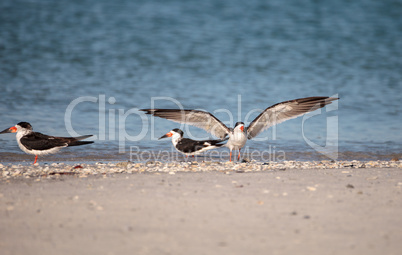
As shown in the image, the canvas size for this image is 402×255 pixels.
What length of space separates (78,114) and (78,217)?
7733mm

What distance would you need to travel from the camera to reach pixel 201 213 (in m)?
3.81

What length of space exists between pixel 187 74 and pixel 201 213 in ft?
43.6

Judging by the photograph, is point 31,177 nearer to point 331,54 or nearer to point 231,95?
point 231,95

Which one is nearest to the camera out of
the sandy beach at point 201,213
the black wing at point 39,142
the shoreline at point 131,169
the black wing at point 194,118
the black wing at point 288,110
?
the sandy beach at point 201,213

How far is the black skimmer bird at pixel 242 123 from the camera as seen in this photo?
789 cm

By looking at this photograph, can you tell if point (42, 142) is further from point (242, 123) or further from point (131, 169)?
point (242, 123)

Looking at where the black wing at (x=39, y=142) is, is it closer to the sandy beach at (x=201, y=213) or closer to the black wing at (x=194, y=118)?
the black wing at (x=194, y=118)

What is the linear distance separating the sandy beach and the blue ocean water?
307 centimetres

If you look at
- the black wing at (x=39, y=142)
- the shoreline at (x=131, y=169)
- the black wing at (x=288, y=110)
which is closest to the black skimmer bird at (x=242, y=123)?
the black wing at (x=288, y=110)

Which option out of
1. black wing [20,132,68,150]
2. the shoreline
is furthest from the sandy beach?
black wing [20,132,68,150]

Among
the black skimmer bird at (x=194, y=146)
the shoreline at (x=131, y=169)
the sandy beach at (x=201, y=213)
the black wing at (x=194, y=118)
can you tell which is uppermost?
the black wing at (x=194, y=118)

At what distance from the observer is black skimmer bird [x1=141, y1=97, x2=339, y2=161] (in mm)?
7895

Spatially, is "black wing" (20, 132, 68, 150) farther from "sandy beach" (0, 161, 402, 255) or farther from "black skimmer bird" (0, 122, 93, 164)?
"sandy beach" (0, 161, 402, 255)

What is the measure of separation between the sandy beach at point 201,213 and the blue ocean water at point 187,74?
3067 mm
